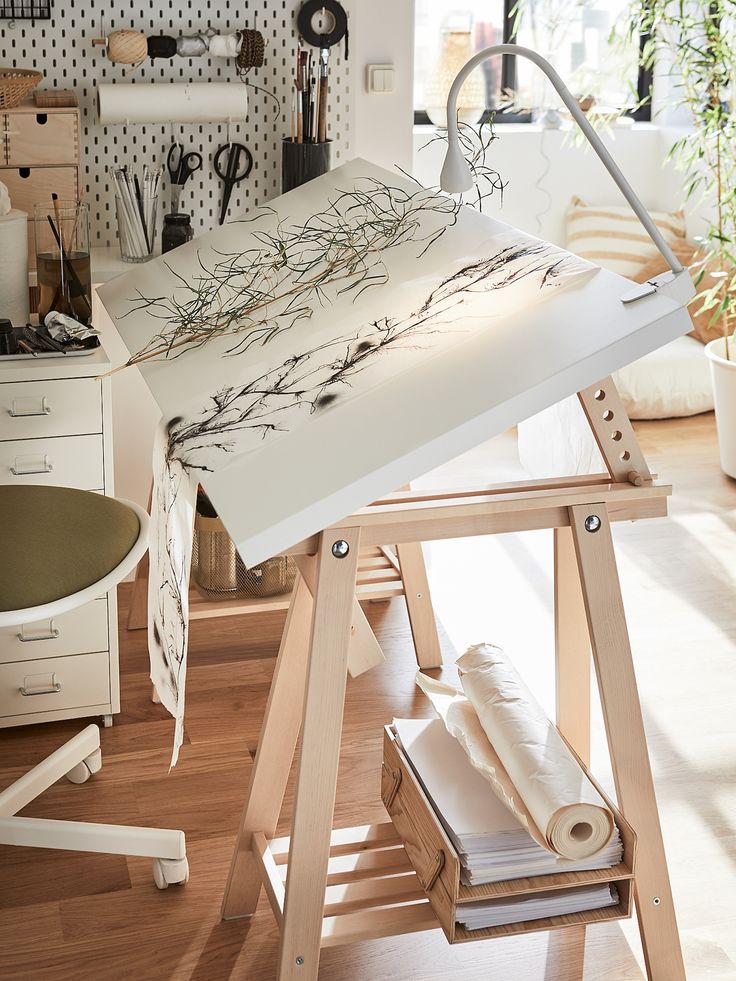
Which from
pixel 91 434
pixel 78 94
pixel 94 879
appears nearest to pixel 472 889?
pixel 94 879

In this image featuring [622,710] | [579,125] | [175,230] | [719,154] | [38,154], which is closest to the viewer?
[579,125]

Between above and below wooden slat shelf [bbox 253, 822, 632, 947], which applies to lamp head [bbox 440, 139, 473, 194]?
above

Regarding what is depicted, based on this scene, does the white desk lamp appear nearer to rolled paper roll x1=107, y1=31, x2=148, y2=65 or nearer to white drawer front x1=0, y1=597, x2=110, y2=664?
white drawer front x1=0, y1=597, x2=110, y2=664

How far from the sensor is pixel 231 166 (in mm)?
2939

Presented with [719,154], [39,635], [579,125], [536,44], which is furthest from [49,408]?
[536,44]

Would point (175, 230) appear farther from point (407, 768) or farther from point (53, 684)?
point (407, 768)

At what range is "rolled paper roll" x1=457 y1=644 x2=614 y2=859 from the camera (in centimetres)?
154

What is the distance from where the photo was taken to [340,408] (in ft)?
4.58

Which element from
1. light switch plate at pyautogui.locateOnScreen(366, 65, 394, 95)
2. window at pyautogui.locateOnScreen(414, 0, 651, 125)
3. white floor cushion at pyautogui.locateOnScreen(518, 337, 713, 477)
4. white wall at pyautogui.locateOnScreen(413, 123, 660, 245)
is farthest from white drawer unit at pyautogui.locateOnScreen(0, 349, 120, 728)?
window at pyautogui.locateOnScreen(414, 0, 651, 125)

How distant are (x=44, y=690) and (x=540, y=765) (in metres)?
1.20

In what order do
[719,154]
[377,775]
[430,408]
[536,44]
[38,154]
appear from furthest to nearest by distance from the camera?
[536,44], [719,154], [38,154], [377,775], [430,408]

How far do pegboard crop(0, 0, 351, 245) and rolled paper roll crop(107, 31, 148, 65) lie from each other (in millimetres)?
93

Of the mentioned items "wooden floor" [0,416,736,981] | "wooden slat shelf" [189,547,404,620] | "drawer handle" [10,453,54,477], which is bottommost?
"wooden floor" [0,416,736,981]

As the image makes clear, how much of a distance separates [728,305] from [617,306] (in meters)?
2.50
